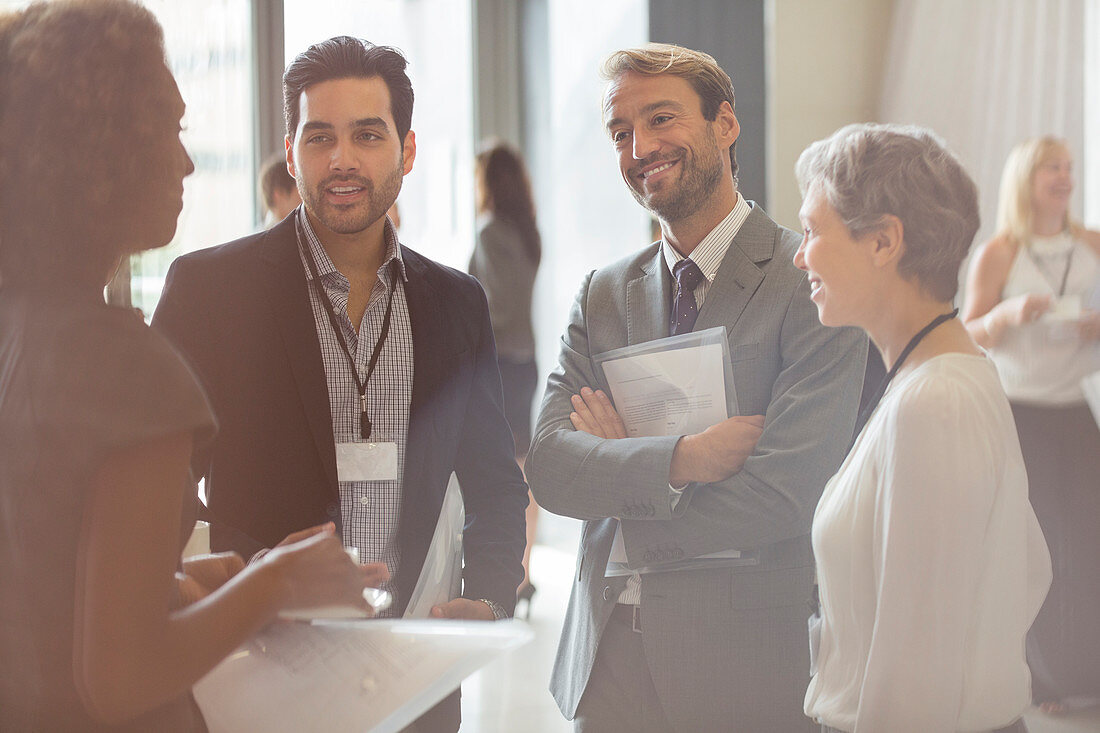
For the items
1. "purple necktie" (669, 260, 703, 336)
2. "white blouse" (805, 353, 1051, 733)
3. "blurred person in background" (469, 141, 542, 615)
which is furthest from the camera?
"blurred person in background" (469, 141, 542, 615)

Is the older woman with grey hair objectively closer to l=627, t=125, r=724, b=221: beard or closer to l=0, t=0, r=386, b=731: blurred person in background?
l=627, t=125, r=724, b=221: beard

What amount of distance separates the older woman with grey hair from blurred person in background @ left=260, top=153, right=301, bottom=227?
0.65 m

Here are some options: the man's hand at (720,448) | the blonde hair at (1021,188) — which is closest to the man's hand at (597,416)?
the man's hand at (720,448)

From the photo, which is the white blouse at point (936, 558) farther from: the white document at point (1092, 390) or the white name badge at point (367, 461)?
the white name badge at point (367, 461)

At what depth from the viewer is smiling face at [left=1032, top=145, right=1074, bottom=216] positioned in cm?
113

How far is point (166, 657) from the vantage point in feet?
2.58

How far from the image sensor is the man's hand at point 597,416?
1.25 metres

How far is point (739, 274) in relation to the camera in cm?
121

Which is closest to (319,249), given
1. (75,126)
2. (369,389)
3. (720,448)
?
(369,389)

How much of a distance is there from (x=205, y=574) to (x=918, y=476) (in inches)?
30.7

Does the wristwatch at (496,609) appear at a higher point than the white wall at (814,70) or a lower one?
lower

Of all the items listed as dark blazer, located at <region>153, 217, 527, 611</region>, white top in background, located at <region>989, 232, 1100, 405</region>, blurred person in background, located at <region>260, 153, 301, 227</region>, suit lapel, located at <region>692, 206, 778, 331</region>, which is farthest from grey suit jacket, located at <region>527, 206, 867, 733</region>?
blurred person in background, located at <region>260, 153, 301, 227</region>

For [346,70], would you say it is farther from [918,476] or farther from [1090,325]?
[1090,325]

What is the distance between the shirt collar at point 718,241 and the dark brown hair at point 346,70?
437mm
